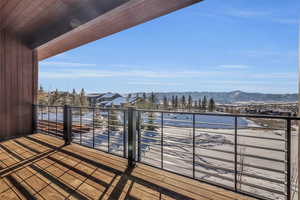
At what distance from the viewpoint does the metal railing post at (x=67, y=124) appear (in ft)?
11.4

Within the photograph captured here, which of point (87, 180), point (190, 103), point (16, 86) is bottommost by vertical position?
point (87, 180)

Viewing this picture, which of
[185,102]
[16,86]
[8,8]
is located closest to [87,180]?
[8,8]

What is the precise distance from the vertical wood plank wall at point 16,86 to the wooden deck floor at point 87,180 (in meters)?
1.47

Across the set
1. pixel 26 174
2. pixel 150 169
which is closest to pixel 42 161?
pixel 26 174

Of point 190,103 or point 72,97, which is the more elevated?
point 72,97

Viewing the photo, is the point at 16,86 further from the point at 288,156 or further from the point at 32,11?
the point at 288,156

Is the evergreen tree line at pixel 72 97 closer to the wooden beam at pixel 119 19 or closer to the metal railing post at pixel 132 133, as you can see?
the wooden beam at pixel 119 19

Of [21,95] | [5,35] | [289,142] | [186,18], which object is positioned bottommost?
[289,142]

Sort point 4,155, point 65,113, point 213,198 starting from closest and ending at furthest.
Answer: point 213,198
point 4,155
point 65,113

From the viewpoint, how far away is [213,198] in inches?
65.0

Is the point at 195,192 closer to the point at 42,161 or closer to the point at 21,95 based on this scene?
the point at 42,161

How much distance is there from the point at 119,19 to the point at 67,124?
239 cm

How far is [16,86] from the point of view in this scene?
411 cm

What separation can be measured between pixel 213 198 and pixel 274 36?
7.83 m
